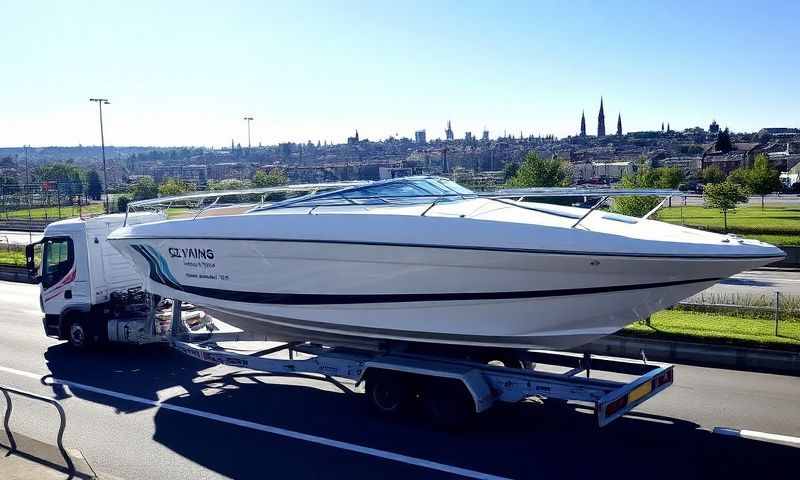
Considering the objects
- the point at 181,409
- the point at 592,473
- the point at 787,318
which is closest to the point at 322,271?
the point at 181,409

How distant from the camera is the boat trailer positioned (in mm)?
6777

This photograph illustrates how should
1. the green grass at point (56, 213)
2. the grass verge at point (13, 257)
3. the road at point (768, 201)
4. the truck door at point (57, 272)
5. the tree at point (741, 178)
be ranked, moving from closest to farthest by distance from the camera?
the truck door at point (57, 272) < the grass verge at point (13, 257) < the tree at point (741, 178) < the road at point (768, 201) < the green grass at point (56, 213)

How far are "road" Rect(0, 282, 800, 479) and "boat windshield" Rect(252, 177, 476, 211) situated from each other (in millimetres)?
2458

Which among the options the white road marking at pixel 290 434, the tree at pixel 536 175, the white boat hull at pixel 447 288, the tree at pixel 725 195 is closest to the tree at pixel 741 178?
the tree at pixel 725 195

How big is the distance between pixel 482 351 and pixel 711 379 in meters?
3.29

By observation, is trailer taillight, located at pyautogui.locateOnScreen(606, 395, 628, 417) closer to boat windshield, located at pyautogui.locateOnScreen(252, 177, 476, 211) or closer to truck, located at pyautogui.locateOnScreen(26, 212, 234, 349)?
boat windshield, located at pyautogui.locateOnScreen(252, 177, 476, 211)

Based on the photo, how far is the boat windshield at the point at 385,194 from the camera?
8250 millimetres

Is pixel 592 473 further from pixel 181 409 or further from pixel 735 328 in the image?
pixel 735 328

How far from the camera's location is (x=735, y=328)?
10500 millimetres

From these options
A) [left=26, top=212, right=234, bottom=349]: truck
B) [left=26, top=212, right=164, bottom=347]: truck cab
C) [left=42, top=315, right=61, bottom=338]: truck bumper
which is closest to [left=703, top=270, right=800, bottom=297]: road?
[left=26, top=212, right=234, bottom=349]: truck

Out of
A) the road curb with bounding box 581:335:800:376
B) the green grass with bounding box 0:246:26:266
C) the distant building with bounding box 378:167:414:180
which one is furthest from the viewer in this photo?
the green grass with bounding box 0:246:26:266

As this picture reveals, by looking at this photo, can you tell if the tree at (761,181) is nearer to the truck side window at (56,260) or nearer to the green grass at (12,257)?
the green grass at (12,257)

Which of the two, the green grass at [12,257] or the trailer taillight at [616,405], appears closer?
the trailer taillight at [616,405]

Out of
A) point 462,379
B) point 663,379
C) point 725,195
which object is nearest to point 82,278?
point 462,379
